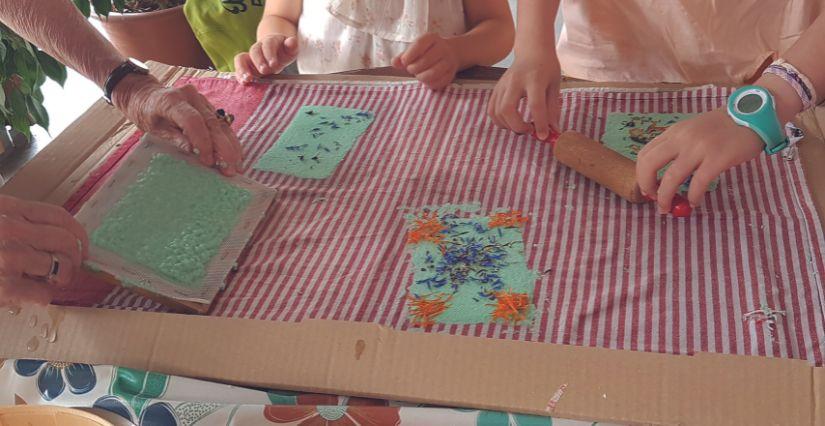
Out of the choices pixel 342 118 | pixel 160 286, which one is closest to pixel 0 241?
pixel 160 286

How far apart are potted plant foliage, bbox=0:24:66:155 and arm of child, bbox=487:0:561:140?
44.7 inches

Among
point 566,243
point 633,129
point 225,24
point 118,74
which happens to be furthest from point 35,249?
point 225,24

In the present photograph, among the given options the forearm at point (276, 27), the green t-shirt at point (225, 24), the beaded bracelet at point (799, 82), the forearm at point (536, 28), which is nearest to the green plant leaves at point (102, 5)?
the green t-shirt at point (225, 24)

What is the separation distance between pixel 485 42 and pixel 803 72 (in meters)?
0.65

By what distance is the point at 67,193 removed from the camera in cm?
113

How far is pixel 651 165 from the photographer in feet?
3.04

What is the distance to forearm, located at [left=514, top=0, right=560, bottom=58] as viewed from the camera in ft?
3.94

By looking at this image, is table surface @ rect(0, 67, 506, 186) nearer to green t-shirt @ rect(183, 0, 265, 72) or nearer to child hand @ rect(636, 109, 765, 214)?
green t-shirt @ rect(183, 0, 265, 72)

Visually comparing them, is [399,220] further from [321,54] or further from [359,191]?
[321,54]

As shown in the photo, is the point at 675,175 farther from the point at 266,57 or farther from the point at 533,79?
the point at 266,57

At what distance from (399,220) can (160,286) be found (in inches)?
12.8

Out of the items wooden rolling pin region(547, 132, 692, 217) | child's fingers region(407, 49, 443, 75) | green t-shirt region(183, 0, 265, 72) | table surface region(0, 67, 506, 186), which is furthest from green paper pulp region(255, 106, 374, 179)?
table surface region(0, 67, 506, 186)

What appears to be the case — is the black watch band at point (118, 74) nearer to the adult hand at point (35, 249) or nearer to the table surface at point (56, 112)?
the adult hand at point (35, 249)

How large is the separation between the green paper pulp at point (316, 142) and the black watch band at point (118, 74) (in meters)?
0.26
